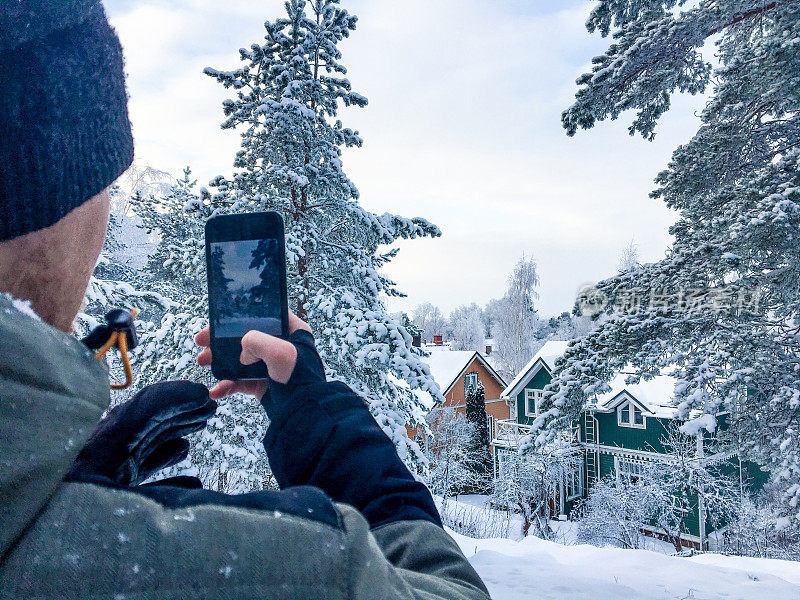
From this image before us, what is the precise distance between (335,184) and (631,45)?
544 cm

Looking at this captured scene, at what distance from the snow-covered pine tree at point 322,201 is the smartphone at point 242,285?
6.48 meters

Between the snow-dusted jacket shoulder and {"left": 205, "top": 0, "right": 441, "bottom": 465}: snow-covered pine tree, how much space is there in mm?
7486

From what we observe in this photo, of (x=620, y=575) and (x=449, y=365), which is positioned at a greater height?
(x=449, y=365)

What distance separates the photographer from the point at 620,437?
2211 cm

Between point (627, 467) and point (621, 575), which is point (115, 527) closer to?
point (621, 575)

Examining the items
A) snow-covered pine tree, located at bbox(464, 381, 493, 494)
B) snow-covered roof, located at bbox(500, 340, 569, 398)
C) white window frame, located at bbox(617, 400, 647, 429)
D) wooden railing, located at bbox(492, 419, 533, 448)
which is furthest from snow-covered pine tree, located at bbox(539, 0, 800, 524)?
snow-covered pine tree, located at bbox(464, 381, 493, 494)

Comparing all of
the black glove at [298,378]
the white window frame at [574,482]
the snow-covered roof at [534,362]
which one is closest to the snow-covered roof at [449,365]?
the snow-covered roof at [534,362]

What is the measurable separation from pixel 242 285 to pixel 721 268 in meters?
6.53

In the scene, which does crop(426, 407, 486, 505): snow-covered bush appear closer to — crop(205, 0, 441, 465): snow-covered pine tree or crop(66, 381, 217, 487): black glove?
crop(205, 0, 441, 465): snow-covered pine tree

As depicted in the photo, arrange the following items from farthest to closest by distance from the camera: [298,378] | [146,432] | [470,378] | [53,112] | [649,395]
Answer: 1. [470,378]
2. [649,395]
3. [298,378]
4. [146,432]
5. [53,112]

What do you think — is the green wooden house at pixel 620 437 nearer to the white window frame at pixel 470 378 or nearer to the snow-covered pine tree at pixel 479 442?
the snow-covered pine tree at pixel 479 442

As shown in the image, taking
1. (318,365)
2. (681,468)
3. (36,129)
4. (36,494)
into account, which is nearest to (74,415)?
(36,494)

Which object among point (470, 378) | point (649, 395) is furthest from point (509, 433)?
point (470, 378)

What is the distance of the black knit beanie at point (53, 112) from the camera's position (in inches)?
24.0
